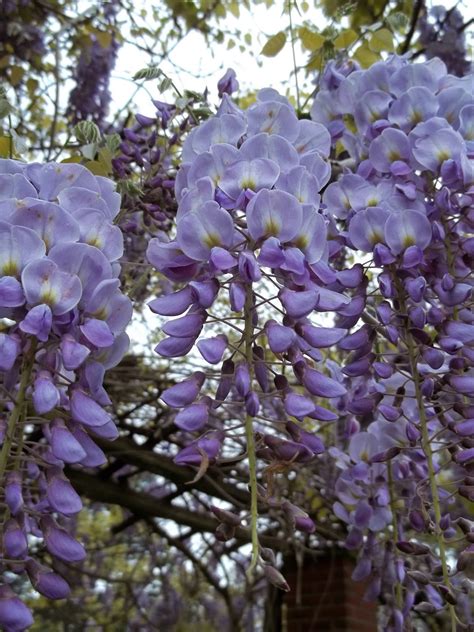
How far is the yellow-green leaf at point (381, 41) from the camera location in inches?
60.9

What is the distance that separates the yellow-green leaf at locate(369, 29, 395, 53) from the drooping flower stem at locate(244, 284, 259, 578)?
36.5 inches

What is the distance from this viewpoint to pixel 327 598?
310 cm

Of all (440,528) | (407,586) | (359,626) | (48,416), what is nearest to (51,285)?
(48,416)

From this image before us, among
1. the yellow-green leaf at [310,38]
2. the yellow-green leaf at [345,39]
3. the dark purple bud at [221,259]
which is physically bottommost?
the dark purple bud at [221,259]

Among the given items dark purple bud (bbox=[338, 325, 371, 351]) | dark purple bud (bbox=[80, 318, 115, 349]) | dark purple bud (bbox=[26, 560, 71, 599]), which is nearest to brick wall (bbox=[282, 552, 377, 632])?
dark purple bud (bbox=[338, 325, 371, 351])

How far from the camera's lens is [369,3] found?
2.28 m

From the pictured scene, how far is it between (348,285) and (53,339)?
348 millimetres

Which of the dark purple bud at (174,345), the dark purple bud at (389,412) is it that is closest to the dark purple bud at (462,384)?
the dark purple bud at (389,412)

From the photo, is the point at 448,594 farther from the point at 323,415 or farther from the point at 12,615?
the point at 12,615

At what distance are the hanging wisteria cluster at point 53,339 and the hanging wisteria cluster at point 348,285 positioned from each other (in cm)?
6

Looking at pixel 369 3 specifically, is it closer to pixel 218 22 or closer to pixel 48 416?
pixel 218 22

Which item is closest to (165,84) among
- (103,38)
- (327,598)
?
(103,38)

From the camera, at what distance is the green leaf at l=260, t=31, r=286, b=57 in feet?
5.51

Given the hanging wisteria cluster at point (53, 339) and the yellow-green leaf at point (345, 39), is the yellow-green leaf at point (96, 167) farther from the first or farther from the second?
the yellow-green leaf at point (345, 39)
